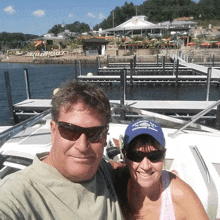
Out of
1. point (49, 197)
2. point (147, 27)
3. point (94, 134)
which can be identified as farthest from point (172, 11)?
point (49, 197)

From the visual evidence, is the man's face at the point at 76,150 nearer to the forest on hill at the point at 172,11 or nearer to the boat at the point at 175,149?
the boat at the point at 175,149

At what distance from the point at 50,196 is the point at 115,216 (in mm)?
478

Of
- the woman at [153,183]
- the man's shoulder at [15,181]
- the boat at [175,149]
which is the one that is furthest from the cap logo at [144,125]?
the man's shoulder at [15,181]

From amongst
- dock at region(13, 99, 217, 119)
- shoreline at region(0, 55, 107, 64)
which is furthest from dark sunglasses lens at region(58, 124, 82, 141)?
shoreline at region(0, 55, 107, 64)

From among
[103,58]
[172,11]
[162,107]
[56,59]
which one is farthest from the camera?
[172,11]

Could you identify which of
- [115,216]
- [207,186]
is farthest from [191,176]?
[115,216]

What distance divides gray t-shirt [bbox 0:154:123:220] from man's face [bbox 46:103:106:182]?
0.05m

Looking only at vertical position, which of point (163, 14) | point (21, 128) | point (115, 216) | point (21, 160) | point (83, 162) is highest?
point (163, 14)

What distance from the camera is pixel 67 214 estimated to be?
1.14 m

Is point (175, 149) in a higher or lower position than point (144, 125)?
lower

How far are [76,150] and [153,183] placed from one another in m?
0.68

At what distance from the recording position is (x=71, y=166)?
4.00 feet

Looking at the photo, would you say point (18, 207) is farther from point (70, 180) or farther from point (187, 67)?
point (187, 67)

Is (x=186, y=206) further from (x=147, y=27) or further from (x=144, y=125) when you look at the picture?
(x=147, y=27)
